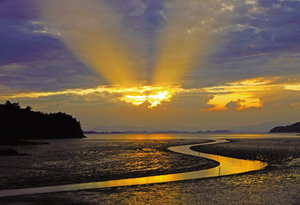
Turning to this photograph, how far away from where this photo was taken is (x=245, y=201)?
1894cm

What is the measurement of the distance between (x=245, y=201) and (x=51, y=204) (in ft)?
41.2

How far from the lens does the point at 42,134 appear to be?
190 metres

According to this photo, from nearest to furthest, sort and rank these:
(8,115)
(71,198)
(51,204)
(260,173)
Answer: (51,204) < (71,198) < (260,173) < (8,115)

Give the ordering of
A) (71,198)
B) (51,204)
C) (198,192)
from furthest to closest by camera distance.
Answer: (198,192)
(71,198)
(51,204)

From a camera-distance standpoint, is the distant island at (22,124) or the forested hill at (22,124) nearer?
the distant island at (22,124)

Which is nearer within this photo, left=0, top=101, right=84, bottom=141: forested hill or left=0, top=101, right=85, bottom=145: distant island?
left=0, top=101, right=85, bottom=145: distant island

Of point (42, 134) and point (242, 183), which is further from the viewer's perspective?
point (42, 134)

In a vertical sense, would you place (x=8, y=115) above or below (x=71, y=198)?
above

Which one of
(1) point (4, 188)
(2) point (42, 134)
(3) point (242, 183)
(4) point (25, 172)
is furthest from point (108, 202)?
(2) point (42, 134)

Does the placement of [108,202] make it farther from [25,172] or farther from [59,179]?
[25,172]

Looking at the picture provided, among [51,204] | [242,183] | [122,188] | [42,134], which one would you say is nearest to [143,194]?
[122,188]

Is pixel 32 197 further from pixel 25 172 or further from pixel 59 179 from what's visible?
pixel 25 172

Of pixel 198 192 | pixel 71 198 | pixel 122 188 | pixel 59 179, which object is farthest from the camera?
pixel 59 179

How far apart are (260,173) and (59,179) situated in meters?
21.1
